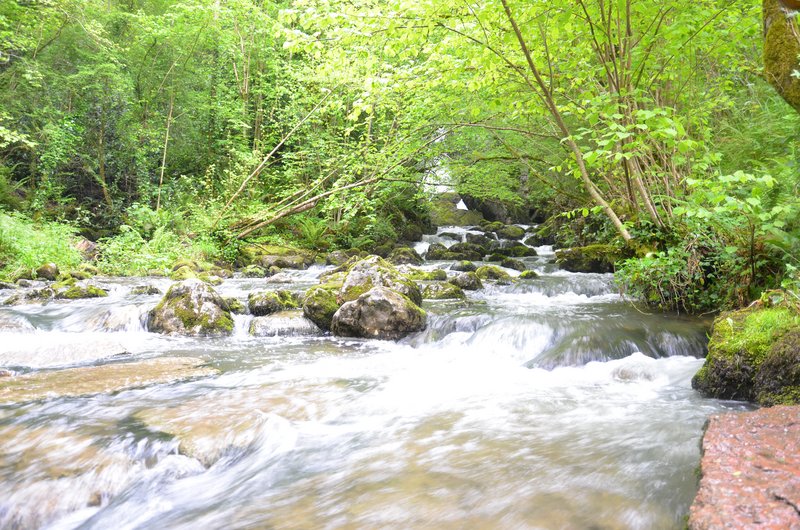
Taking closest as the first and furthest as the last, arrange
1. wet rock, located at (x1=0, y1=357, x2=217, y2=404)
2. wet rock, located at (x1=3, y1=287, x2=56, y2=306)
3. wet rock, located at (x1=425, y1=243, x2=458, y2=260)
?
wet rock, located at (x1=0, y1=357, x2=217, y2=404) → wet rock, located at (x1=3, y1=287, x2=56, y2=306) → wet rock, located at (x1=425, y1=243, x2=458, y2=260)

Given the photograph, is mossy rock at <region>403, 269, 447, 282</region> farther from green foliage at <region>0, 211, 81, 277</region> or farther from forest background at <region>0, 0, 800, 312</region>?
green foliage at <region>0, 211, 81, 277</region>

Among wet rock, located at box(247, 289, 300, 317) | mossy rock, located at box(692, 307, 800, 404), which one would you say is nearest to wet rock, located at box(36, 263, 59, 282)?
wet rock, located at box(247, 289, 300, 317)

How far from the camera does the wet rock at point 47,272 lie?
10.9 m

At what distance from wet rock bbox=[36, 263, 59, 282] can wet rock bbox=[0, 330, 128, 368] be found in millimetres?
4993

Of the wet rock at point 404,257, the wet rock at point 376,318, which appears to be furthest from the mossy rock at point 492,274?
the wet rock at point 376,318

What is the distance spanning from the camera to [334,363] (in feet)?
19.1

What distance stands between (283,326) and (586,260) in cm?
803

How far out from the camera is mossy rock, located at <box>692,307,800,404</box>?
11.8 feet

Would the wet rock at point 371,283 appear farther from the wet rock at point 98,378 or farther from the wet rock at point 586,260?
the wet rock at point 586,260

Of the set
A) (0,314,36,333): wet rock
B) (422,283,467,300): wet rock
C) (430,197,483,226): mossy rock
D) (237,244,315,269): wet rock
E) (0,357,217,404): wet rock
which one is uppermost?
(430,197,483,226): mossy rock

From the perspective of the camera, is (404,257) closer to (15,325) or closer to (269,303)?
(269,303)

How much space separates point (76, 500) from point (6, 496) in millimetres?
339

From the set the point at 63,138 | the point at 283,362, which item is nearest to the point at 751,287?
the point at 283,362

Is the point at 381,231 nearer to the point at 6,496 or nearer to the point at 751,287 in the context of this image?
the point at 751,287
